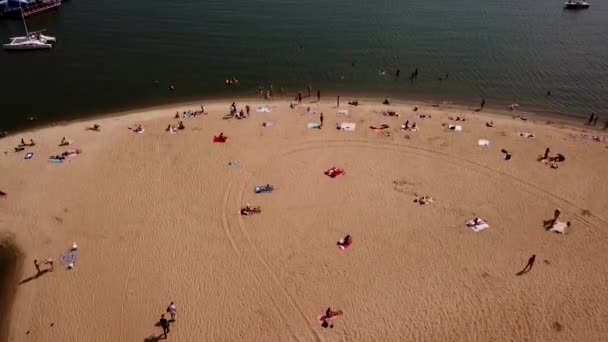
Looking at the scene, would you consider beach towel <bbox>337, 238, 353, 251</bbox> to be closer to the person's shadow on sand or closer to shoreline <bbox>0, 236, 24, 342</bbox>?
the person's shadow on sand

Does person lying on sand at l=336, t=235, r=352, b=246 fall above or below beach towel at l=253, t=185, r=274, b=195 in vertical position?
below

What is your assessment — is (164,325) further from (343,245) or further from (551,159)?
(551,159)

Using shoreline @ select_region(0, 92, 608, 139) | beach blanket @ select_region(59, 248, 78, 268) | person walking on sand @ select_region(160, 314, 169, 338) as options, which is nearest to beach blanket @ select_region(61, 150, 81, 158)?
shoreline @ select_region(0, 92, 608, 139)

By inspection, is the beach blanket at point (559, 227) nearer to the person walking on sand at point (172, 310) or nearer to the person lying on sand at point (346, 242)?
A: the person lying on sand at point (346, 242)

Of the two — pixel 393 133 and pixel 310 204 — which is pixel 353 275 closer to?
pixel 310 204

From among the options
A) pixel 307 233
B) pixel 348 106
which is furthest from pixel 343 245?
pixel 348 106
